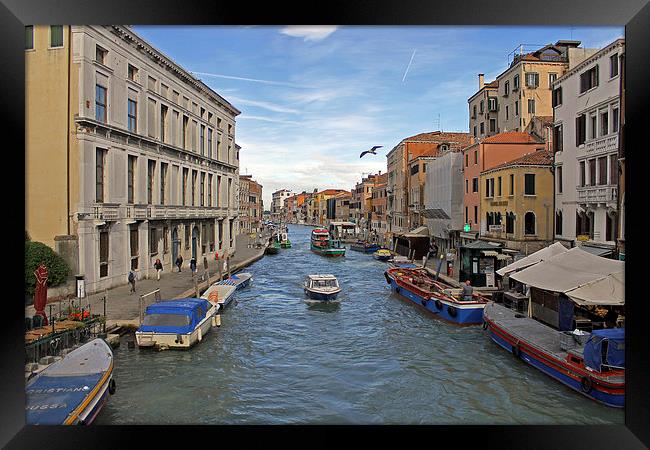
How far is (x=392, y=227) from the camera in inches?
1912

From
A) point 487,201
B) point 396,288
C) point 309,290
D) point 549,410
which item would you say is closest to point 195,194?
point 309,290

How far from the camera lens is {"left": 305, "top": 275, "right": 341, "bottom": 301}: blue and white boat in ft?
61.1

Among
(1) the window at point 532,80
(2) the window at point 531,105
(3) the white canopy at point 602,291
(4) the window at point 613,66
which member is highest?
(1) the window at point 532,80

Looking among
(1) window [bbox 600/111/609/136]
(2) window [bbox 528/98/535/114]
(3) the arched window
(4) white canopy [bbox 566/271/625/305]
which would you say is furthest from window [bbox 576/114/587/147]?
(2) window [bbox 528/98/535/114]

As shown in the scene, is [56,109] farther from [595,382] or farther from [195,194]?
[595,382]

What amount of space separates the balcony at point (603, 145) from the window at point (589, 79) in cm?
181

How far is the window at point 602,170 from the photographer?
14.8 m

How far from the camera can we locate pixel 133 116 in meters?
18.8

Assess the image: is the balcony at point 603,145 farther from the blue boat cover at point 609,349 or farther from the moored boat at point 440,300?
the blue boat cover at point 609,349

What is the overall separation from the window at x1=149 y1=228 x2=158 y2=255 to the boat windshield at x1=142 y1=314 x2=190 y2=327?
911 cm

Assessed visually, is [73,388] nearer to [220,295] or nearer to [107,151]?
[220,295]

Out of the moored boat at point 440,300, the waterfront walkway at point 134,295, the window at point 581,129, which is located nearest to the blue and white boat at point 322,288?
the moored boat at point 440,300

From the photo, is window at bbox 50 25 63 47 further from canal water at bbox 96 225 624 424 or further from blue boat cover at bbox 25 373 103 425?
blue boat cover at bbox 25 373 103 425

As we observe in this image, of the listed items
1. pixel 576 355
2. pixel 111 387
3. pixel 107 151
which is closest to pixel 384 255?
pixel 107 151
